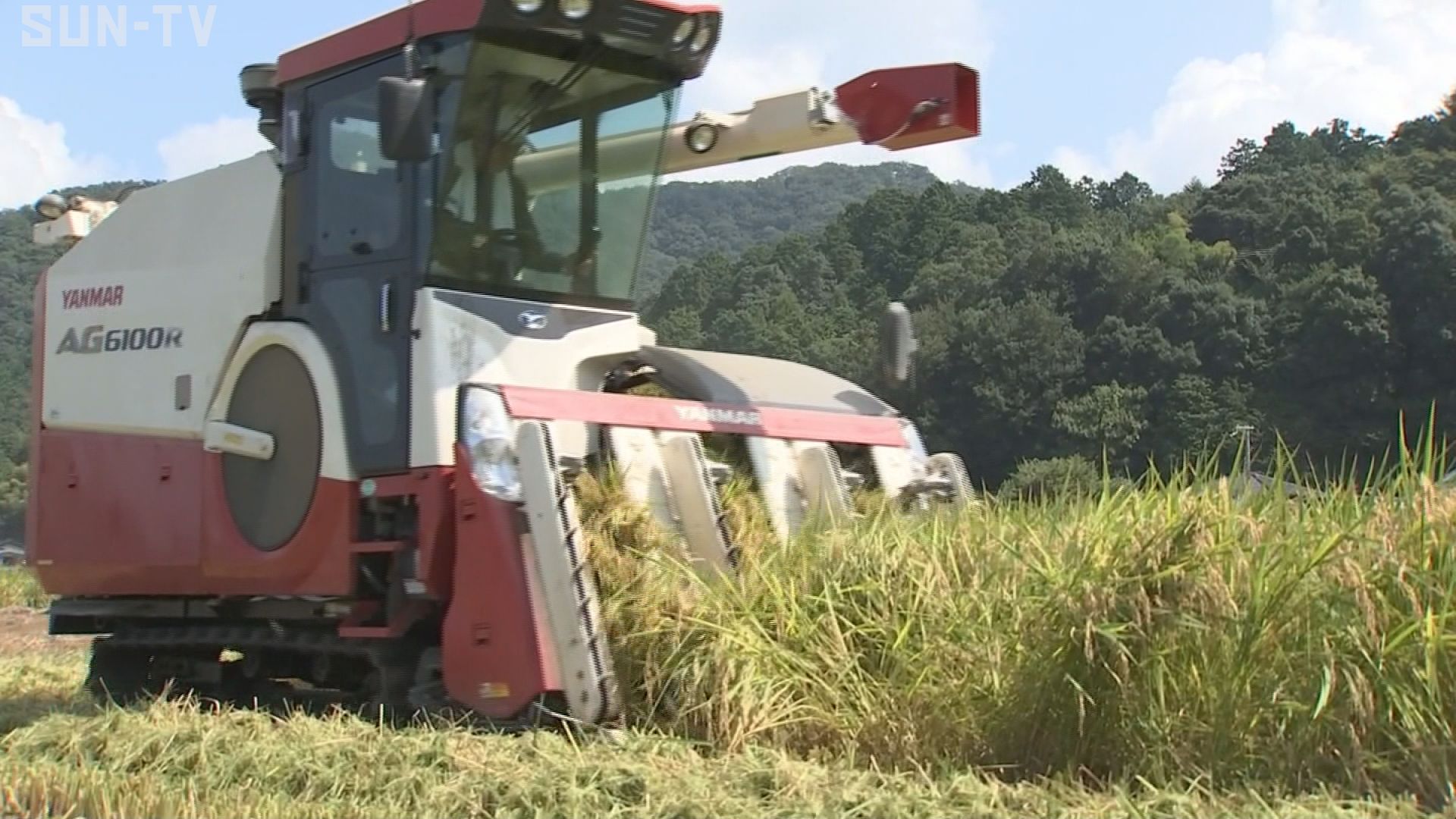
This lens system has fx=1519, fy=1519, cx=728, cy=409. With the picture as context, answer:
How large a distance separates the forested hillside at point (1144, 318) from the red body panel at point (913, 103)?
2203cm

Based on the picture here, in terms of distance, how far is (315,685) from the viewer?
7.18m

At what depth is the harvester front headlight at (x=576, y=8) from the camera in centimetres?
605

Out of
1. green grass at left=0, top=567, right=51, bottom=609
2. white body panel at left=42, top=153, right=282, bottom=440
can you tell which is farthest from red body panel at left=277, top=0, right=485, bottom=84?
green grass at left=0, top=567, right=51, bottom=609

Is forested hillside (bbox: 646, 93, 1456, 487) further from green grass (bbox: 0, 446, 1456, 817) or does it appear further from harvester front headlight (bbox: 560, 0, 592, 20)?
green grass (bbox: 0, 446, 1456, 817)

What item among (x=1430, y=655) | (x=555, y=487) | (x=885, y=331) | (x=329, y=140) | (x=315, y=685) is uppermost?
(x=329, y=140)

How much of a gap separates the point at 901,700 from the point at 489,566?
1.60 m

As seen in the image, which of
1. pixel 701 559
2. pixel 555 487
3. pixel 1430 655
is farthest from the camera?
pixel 701 559

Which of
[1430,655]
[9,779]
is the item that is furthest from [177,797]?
[1430,655]

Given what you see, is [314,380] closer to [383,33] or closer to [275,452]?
[275,452]

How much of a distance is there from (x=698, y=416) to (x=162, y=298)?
2.75 metres

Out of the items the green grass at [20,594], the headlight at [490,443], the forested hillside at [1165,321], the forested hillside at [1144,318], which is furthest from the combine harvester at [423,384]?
the forested hillside at [1165,321]

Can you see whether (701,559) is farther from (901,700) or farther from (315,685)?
(315,685)

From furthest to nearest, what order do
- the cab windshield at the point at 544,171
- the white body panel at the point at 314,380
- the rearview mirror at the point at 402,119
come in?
the white body panel at the point at 314,380
the cab windshield at the point at 544,171
the rearview mirror at the point at 402,119

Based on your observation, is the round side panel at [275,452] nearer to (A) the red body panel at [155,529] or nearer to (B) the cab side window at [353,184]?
(A) the red body panel at [155,529]
